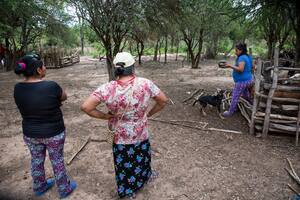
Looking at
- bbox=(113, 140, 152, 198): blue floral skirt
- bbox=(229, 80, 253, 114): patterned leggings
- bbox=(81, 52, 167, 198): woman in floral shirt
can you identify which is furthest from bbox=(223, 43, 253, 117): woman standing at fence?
bbox=(113, 140, 152, 198): blue floral skirt

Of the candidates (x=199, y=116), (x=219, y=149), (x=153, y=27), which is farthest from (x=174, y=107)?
(x=153, y=27)

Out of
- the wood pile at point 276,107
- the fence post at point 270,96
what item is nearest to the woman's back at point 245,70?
the wood pile at point 276,107

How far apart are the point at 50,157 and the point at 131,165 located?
0.96 meters

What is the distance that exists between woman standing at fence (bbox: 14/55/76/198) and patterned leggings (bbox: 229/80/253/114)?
4.17 m

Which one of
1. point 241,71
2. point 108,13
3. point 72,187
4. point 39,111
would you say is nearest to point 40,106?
point 39,111

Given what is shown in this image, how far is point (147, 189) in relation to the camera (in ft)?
11.0

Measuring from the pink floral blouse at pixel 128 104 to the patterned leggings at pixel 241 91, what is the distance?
3.49 meters

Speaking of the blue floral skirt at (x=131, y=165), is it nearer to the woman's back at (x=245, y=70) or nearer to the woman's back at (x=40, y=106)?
the woman's back at (x=40, y=106)

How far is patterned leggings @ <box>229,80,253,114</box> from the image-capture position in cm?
560

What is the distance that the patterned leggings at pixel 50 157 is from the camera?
2787 millimetres

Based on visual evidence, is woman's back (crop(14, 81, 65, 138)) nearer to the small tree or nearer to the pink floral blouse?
the pink floral blouse

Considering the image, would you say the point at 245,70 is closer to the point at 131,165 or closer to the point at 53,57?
the point at 131,165

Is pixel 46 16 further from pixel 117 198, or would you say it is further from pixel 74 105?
pixel 117 198

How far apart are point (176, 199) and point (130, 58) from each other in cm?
191
